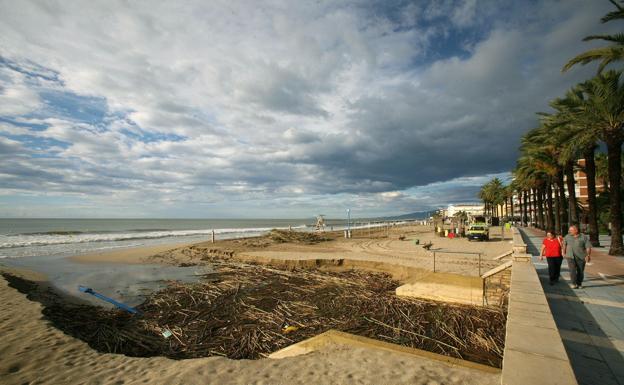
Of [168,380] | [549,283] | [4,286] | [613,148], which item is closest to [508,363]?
[168,380]

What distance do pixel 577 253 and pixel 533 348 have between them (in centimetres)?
663

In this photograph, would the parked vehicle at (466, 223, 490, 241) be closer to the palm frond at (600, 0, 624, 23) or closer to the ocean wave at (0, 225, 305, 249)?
the palm frond at (600, 0, 624, 23)

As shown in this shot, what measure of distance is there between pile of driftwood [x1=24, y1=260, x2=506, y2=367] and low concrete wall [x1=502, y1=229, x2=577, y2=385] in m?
1.03

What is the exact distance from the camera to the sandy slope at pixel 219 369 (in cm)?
425

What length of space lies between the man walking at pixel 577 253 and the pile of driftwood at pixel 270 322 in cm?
305

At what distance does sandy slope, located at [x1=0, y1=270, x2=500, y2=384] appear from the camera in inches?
167

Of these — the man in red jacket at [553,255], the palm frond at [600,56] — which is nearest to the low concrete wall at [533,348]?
the man in red jacket at [553,255]

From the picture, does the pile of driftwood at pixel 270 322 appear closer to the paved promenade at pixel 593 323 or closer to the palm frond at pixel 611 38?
the paved promenade at pixel 593 323

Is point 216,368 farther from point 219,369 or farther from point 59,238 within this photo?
point 59,238

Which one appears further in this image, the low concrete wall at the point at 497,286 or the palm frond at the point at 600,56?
the palm frond at the point at 600,56

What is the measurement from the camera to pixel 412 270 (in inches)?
534

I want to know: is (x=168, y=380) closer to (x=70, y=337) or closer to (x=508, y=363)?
(x=70, y=337)

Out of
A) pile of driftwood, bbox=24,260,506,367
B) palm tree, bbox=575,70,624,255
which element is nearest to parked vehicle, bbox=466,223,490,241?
palm tree, bbox=575,70,624,255

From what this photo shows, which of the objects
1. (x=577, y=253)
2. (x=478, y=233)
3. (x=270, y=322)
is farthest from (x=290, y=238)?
(x=577, y=253)
